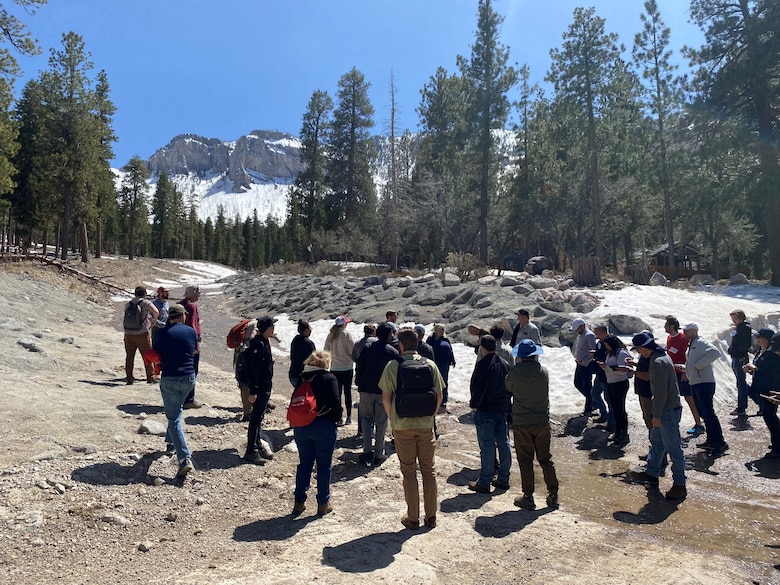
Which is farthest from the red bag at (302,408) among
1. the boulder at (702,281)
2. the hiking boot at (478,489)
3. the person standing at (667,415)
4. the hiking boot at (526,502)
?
the boulder at (702,281)

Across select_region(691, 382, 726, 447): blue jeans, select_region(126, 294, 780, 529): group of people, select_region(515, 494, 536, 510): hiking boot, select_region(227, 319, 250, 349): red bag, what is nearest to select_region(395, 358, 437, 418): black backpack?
select_region(126, 294, 780, 529): group of people

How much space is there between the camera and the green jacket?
214 inches

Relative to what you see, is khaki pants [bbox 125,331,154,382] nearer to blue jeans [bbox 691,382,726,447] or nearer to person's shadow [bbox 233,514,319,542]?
person's shadow [bbox 233,514,319,542]

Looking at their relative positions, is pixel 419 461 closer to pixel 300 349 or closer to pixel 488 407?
pixel 488 407

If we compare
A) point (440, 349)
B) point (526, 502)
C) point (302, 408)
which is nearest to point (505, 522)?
point (526, 502)

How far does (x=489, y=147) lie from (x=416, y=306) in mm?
15016

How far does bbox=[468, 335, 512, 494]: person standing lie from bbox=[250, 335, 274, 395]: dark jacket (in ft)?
8.36

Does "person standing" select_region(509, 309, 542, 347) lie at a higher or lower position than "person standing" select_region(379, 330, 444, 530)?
higher

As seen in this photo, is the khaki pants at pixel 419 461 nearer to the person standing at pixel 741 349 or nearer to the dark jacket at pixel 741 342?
the person standing at pixel 741 349

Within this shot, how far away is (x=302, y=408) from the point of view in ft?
15.2

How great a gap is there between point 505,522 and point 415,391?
167 cm

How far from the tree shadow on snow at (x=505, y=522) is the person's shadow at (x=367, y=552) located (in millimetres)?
669

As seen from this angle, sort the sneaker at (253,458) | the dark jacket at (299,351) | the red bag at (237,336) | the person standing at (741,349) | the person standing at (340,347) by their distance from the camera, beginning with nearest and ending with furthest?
the sneaker at (253,458), the dark jacket at (299,351), the red bag at (237,336), the person standing at (340,347), the person standing at (741,349)

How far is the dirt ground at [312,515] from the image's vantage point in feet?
12.9
